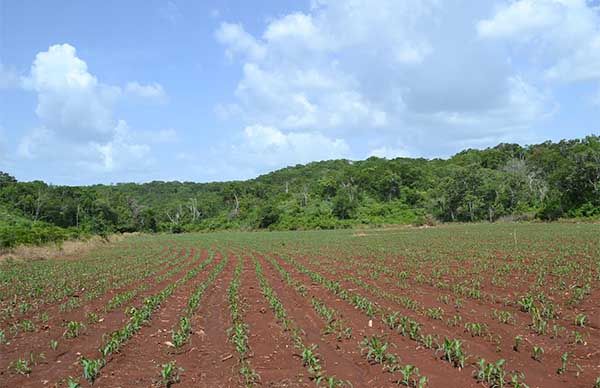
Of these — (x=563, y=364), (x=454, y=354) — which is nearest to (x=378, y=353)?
(x=454, y=354)

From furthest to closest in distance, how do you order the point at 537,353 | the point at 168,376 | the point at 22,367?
the point at 537,353, the point at 22,367, the point at 168,376

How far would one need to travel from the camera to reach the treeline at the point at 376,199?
69375 mm

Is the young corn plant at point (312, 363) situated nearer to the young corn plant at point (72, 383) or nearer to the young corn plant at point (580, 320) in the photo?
the young corn plant at point (72, 383)

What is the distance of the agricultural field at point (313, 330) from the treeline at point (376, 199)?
53.7m

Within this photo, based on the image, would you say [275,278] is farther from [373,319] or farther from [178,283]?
[373,319]

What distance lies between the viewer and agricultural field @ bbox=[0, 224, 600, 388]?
691cm

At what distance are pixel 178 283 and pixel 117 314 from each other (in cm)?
559

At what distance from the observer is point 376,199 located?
10600 centimetres

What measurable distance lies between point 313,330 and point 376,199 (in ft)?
321

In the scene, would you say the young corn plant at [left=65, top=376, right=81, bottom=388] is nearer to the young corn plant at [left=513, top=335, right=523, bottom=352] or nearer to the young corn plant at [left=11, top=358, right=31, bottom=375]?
the young corn plant at [left=11, top=358, right=31, bottom=375]

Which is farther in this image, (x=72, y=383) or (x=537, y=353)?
(x=537, y=353)

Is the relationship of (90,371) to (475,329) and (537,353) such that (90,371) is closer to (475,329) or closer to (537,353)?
(475,329)

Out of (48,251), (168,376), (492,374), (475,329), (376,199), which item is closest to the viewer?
(492,374)

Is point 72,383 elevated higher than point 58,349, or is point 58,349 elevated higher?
point 72,383
